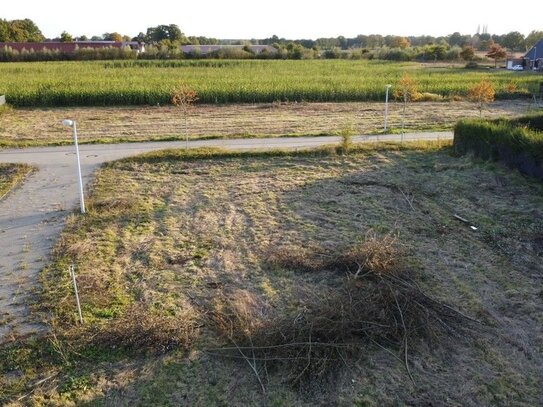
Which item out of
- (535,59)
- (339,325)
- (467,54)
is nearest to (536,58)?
(535,59)

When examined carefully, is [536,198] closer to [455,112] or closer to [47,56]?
[455,112]

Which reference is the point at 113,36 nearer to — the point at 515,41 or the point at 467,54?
the point at 467,54

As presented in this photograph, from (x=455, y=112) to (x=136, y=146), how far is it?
636 inches

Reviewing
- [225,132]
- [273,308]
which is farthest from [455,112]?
[273,308]

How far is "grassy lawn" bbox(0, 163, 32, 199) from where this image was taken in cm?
1191

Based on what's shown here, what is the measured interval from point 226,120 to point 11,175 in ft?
34.9

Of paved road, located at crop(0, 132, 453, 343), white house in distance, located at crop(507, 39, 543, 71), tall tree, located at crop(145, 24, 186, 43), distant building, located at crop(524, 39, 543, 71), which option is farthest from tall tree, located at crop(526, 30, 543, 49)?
paved road, located at crop(0, 132, 453, 343)

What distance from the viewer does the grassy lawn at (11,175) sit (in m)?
11.9

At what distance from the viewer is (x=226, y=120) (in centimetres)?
2212

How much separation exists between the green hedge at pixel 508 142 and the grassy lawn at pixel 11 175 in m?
12.3

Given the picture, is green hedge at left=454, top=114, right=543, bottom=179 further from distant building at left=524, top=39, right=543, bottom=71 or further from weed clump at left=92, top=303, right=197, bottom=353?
distant building at left=524, top=39, right=543, bottom=71

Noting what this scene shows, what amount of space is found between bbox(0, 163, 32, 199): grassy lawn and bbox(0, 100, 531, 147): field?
10.3ft

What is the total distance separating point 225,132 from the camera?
1936cm

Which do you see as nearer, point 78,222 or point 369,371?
point 369,371
